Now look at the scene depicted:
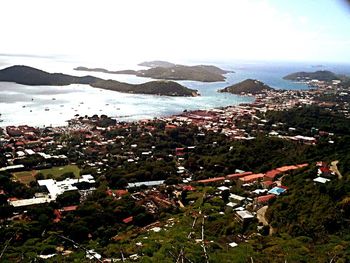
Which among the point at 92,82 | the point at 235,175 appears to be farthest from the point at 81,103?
the point at 235,175

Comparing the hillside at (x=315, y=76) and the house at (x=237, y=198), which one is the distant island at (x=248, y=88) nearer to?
the hillside at (x=315, y=76)

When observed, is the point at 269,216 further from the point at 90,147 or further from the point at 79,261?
the point at 90,147

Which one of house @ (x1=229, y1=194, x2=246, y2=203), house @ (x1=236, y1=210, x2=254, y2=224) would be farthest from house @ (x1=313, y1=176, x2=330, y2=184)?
house @ (x1=236, y1=210, x2=254, y2=224)

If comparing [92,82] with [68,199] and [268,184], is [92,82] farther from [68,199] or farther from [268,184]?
[268,184]

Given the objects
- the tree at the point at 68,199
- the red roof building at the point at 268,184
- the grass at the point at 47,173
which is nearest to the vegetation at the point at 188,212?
the tree at the point at 68,199

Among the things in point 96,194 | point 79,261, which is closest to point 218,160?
point 96,194

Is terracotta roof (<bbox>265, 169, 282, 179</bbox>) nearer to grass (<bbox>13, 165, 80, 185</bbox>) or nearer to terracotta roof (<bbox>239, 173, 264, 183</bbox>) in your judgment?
terracotta roof (<bbox>239, 173, 264, 183</bbox>)
